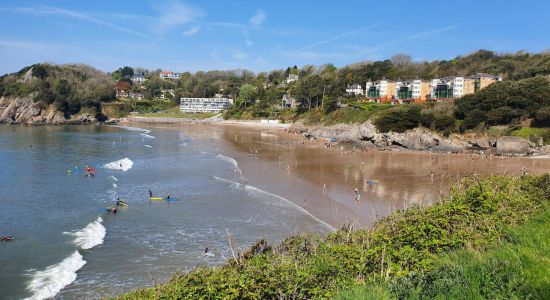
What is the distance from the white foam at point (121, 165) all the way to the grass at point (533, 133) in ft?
161

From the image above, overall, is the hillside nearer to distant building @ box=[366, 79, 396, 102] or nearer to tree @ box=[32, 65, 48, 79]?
tree @ box=[32, 65, 48, 79]

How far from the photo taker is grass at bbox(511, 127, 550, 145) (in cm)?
5388

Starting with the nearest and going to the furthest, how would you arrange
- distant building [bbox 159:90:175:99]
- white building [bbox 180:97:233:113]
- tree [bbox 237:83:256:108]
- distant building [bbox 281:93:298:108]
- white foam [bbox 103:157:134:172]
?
white foam [bbox 103:157:134:172], distant building [bbox 281:93:298:108], tree [bbox 237:83:256:108], white building [bbox 180:97:233:113], distant building [bbox 159:90:175:99]

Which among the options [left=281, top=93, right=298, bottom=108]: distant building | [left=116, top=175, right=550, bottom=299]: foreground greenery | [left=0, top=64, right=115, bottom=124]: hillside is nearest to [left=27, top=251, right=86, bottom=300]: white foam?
[left=116, top=175, right=550, bottom=299]: foreground greenery

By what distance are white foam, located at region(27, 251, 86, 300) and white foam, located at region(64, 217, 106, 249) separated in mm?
1708

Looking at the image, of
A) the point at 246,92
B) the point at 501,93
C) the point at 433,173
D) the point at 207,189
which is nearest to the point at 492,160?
the point at 433,173

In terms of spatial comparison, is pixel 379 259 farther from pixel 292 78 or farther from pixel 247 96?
pixel 292 78

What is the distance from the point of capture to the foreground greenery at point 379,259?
8.18 meters

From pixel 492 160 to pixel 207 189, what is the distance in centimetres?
3323

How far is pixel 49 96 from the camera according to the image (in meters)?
122

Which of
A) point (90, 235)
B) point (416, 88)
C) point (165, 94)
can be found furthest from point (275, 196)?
point (165, 94)

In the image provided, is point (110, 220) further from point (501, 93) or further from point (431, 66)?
point (431, 66)

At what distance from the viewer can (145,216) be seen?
2723cm

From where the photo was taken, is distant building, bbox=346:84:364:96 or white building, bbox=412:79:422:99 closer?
white building, bbox=412:79:422:99
